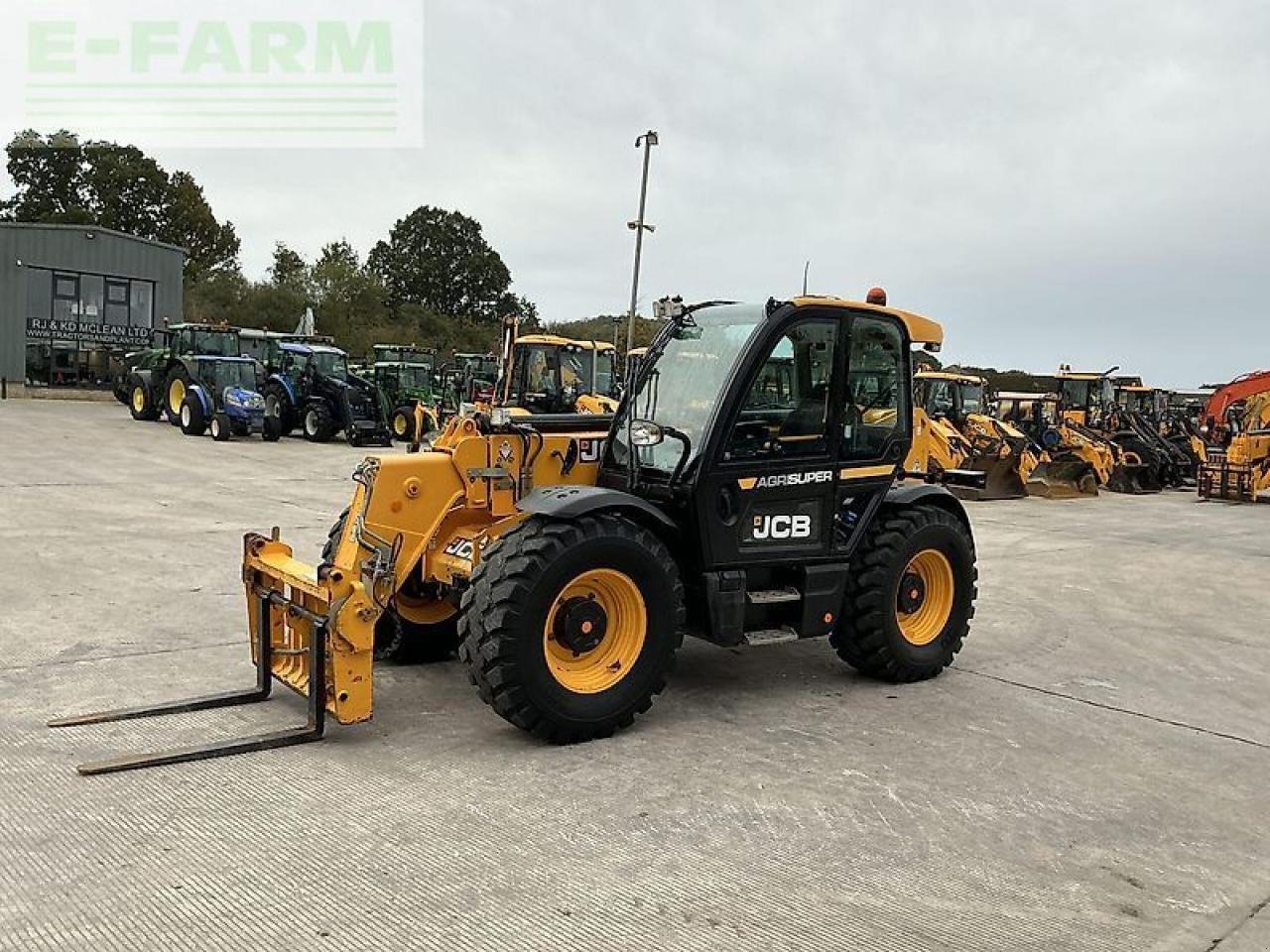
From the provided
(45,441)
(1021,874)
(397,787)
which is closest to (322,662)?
(397,787)

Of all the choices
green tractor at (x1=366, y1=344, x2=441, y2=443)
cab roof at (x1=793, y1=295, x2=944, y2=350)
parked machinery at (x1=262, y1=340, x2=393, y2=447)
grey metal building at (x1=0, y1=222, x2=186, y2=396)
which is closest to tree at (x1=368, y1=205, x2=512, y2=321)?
grey metal building at (x1=0, y1=222, x2=186, y2=396)

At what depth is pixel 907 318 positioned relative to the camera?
612 centimetres

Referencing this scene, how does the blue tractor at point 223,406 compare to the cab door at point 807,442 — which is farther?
the blue tractor at point 223,406

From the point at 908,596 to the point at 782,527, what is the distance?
3.57 feet

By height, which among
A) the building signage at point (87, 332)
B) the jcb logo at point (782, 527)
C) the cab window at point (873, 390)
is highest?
the building signage at point (87, 332)

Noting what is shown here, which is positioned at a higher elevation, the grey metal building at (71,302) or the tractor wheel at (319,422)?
the grey metal building at (71,302)

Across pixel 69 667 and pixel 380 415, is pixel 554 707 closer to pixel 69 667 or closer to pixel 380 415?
pixel 69 667

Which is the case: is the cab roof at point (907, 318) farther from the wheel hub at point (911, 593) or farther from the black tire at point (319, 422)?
the black tire at point (319, 422)

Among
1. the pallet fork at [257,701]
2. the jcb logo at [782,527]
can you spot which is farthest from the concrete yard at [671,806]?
the jcb logo at [782,527]

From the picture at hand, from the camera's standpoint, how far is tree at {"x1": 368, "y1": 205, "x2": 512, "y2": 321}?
211 ft

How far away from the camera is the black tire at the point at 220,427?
21.0m

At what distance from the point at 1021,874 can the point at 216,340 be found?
24.8 meters

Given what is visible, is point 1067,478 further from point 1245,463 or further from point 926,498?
point 926,498

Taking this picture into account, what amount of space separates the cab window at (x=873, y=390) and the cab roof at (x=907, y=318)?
0.07 m
